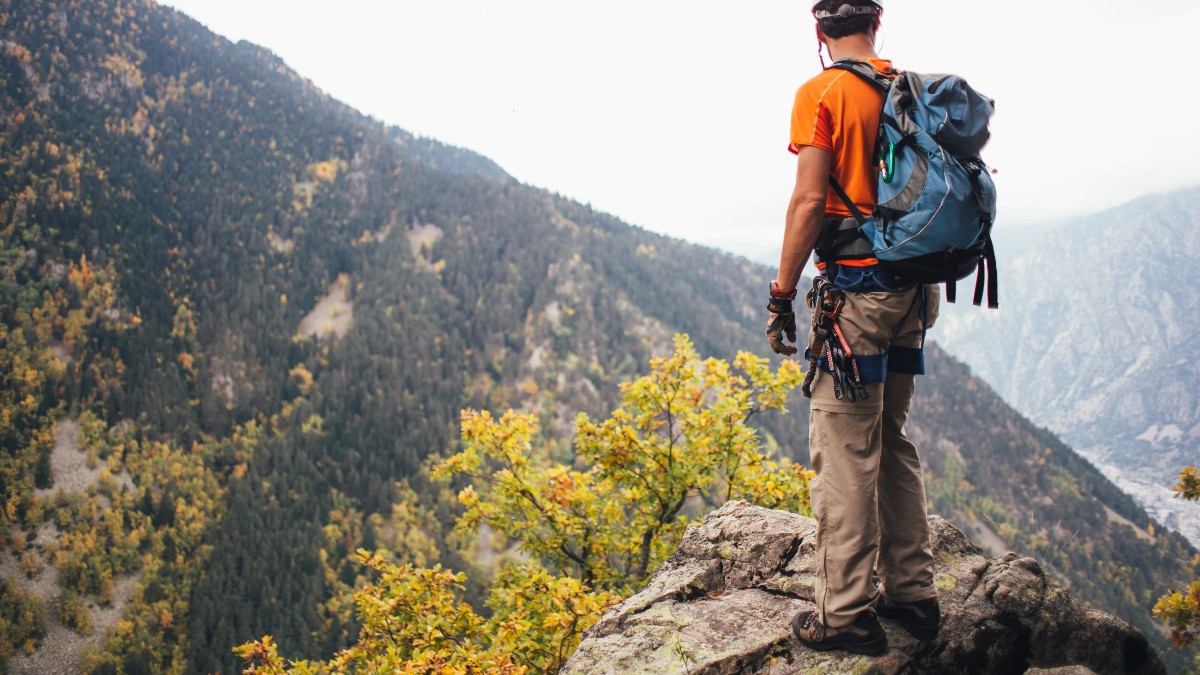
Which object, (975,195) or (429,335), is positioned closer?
(975,195)

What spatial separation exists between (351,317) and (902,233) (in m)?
190

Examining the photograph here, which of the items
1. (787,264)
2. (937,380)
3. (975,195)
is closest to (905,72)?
(975,195)

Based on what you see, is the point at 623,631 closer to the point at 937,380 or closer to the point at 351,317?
the point at 351,317

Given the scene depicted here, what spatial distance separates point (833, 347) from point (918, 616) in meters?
1.90

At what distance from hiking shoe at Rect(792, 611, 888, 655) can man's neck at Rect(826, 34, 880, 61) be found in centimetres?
335

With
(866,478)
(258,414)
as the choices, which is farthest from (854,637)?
(258,414)

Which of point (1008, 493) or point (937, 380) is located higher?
point (937, 380)

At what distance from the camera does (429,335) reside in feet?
556

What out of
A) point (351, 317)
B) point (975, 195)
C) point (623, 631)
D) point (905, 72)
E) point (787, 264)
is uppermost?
point (905, 72)

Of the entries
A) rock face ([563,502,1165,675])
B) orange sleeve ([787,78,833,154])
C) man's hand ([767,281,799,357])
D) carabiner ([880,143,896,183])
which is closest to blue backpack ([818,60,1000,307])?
carabiner ([880,143,896,183])

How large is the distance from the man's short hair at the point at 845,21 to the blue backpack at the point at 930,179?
35cm

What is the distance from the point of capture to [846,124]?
3342 mm

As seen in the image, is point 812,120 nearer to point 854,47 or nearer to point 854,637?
point 854,47

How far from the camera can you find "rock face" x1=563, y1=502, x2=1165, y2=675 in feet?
12.8
